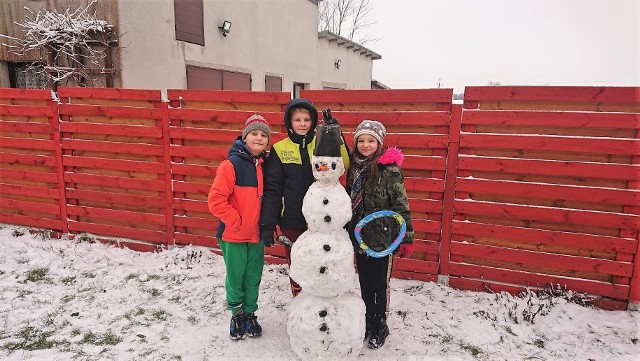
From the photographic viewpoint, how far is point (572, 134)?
12.0 feet

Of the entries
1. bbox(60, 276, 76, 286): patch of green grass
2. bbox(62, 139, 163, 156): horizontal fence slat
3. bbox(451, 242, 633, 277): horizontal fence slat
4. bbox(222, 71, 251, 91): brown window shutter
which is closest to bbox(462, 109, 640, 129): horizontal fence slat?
bbox(451, 242, 633, 277): horizontal fence slat

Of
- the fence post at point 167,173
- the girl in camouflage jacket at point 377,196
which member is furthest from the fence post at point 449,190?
the fence post at point 167,173

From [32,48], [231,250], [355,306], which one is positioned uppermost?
[32,48]

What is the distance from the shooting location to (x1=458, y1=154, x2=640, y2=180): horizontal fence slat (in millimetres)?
3521

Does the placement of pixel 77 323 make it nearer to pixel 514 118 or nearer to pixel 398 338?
pixel 398 338

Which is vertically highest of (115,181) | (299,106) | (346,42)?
(346,42)

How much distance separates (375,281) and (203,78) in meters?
8.86

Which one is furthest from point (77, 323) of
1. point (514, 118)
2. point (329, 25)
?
point (329, 25)

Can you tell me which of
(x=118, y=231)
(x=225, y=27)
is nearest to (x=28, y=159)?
(x=118, y=231)

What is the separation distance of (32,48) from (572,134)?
33.2 ft

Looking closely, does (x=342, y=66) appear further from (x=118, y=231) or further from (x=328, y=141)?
(x=328, y=141)

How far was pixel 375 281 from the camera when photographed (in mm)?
3086

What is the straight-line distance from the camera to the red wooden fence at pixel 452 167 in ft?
11.9

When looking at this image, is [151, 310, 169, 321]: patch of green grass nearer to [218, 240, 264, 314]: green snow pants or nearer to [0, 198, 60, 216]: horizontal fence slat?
[218, 240, 264, 314]: green snow pants
